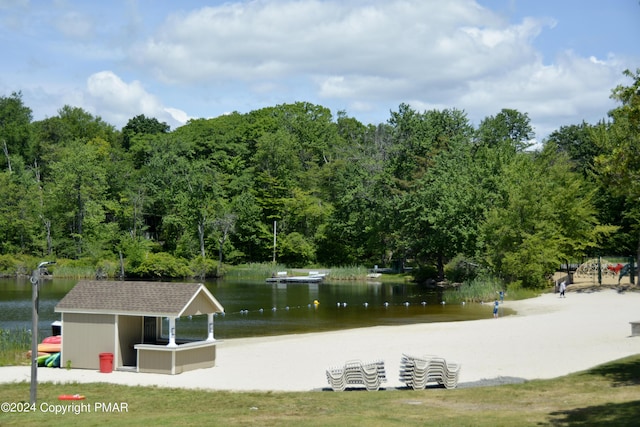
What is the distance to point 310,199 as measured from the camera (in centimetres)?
10238

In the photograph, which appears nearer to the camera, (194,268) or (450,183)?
(450,183)

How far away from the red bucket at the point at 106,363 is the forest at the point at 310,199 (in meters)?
40.5

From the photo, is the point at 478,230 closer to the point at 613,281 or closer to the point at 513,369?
the point at 613,281

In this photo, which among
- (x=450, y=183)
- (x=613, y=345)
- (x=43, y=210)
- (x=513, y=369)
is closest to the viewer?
(x=513, y=369)

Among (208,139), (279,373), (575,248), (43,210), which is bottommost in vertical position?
(279,373)

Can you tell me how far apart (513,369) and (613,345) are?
20.7 ft

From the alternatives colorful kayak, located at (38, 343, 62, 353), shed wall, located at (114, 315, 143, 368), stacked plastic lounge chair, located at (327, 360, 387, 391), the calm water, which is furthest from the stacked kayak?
stacked plastic lounge chair, located at (327, 360, 387, 391)

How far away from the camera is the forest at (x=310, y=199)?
64.9 m

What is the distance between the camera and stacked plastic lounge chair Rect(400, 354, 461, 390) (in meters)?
22.4

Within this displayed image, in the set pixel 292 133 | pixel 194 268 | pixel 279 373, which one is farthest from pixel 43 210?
pixel 279 373

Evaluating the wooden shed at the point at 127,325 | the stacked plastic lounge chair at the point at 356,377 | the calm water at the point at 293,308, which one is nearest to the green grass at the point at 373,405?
the stacked plastic lounge chair at the point at 356,377

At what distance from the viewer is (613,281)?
202 feet

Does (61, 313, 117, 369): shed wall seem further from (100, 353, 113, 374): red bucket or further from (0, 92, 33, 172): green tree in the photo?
(0, 92, 33, 172): green tree

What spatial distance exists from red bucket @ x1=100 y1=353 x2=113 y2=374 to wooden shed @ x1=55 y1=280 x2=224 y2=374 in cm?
33
